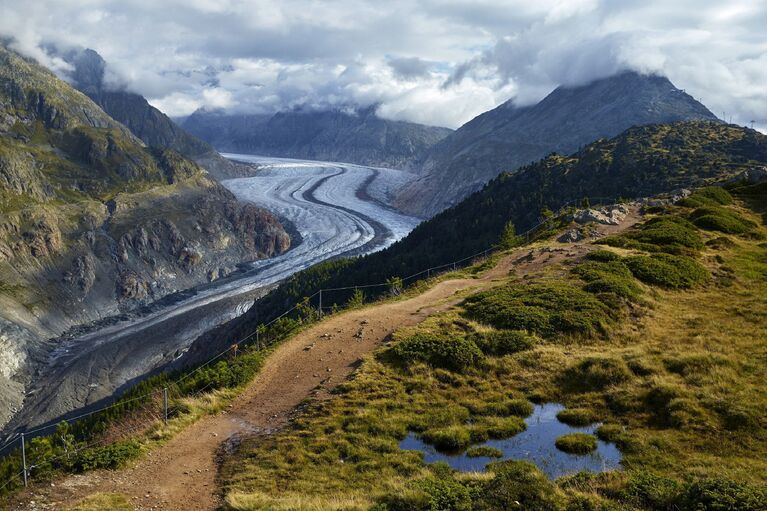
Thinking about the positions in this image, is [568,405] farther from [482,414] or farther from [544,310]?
[544,310]

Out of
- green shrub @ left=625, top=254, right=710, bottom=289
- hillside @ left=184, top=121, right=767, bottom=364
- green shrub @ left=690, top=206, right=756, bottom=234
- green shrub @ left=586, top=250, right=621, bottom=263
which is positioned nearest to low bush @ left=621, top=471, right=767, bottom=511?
green shrub @ left=625, top=254, right=710, bottom=289

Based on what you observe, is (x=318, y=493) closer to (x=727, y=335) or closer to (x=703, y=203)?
(x=727, y=335)

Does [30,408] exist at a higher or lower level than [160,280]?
lower

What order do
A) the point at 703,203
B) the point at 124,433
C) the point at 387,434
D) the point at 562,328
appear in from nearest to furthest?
the point at 387,434 < the point at 124,433 < the point at 562,328 < the point at 703,203

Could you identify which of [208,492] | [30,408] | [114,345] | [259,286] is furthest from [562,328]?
[259,286]

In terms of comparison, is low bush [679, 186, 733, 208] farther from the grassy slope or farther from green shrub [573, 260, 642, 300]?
the grassy slope
